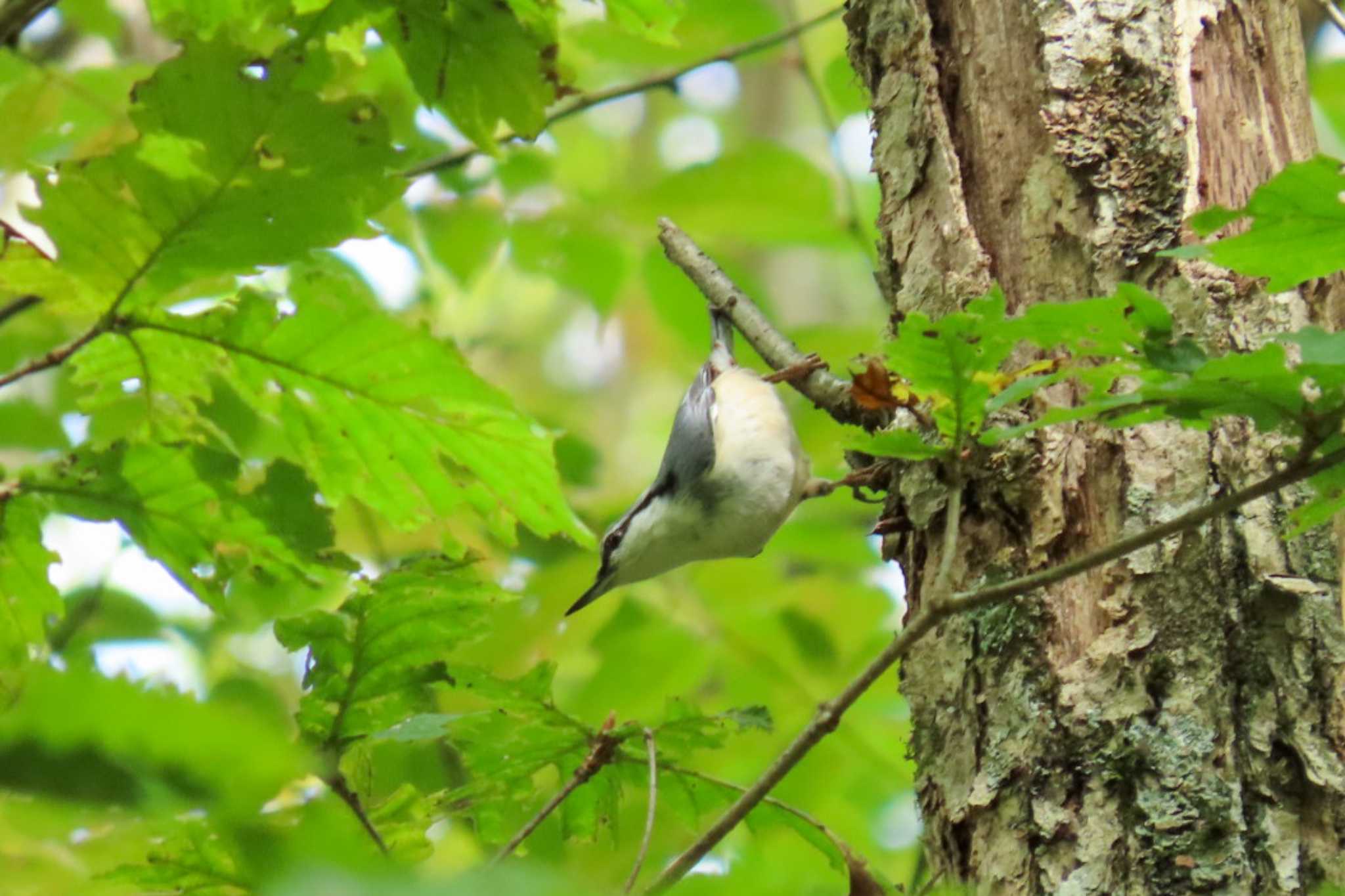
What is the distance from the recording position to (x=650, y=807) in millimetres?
1416

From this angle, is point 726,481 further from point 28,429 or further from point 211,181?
point 211,181

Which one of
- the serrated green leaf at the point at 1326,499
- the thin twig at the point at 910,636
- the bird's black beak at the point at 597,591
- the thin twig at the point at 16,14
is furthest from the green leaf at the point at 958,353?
the bird's black beak at the point at 597,591

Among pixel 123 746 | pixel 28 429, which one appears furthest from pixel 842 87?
pixel 123 746

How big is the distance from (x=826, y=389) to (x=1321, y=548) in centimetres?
86

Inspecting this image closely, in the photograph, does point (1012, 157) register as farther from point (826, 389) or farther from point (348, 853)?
point (348, 853)

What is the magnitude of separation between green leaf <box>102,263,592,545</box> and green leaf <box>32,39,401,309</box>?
13 cm

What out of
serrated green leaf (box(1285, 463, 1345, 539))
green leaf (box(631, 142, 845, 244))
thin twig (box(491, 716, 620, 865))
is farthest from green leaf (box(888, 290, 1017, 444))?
green leaf (box(631, 142, 845, 244))

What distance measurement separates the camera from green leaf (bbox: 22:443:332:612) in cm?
169

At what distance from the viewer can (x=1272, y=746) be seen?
1.49 meters

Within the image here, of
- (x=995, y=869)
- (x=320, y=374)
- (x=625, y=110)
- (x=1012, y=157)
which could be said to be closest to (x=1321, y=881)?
(x=995, y=869)

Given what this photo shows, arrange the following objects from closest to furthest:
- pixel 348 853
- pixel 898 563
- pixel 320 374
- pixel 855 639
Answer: pixel 348 853
pixel 320 374
pixel 898 563
pixel 855 639

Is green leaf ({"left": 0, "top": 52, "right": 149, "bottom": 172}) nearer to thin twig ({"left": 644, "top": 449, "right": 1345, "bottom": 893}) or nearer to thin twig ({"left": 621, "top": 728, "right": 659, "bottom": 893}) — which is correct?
thin twig ({"left": 621, "top": 728, "right": 659, "bottom": 893})

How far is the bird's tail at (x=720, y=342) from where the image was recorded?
309cm

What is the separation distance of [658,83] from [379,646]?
173cm
